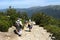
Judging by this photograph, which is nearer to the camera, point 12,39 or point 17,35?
point 12,39

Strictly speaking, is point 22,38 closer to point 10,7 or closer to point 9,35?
point 9,35

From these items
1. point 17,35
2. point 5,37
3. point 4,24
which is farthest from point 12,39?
point 4,24

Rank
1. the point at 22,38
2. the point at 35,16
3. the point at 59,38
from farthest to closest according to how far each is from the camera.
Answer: the point at 35,16 < the point at 22,38 < the point at 59,38

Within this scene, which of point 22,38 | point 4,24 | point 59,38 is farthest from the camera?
point 4,24

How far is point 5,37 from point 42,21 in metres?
14.4

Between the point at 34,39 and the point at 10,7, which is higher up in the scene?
the point at 10,7

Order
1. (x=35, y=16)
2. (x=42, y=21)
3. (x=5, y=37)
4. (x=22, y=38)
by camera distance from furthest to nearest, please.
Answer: (x=35, y=16)
(x=42, y=21)
(x=22, y=38)
(x=5, y=37)

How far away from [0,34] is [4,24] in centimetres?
284

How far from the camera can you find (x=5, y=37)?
15789 millimetres

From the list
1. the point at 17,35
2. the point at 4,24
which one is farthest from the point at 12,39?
the point at 4,24

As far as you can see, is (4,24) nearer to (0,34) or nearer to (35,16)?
(0,34)

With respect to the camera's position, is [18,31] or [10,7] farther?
[10,7]

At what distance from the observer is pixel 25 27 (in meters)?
23.0

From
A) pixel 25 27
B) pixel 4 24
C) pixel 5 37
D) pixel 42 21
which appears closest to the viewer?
pixel 5 37
